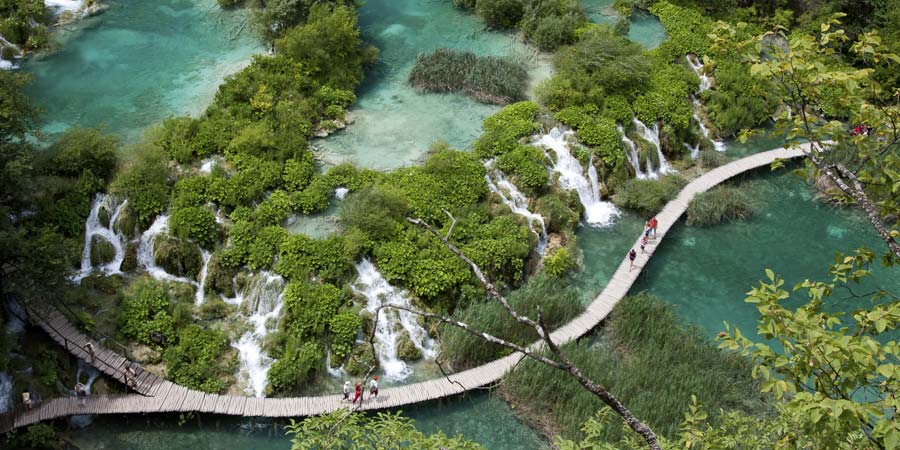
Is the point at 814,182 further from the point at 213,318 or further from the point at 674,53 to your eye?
the point at 213,318

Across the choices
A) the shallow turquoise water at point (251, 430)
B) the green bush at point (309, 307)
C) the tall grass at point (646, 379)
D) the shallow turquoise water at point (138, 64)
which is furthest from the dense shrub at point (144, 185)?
the tall grass at point (646, 379)

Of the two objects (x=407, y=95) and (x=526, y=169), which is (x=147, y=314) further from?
(x=407, y=95)

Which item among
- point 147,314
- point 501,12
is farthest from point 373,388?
point 501,12

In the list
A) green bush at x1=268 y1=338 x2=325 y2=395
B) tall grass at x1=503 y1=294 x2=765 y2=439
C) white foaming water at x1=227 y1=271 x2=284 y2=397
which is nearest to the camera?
tall grass at x1=503 y1=294 x2=765 y2=439

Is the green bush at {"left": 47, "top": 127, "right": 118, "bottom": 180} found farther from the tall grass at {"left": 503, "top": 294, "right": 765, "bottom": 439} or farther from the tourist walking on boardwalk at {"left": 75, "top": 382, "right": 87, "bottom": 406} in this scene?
the tall grass at {"left": 503, "top": 294, "right": 765, "bottom": 439}

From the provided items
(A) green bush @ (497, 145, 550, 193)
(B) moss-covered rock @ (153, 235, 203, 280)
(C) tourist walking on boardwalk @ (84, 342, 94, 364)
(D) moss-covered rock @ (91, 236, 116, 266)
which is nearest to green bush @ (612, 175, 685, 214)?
(A) green bush @ (497, 145, 550, 193)
